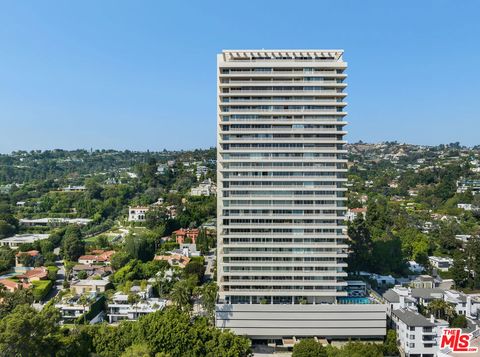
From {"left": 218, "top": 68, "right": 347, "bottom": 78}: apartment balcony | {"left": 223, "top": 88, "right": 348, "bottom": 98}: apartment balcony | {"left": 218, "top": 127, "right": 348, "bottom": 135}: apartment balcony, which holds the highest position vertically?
{"left": 218, "top": 68, "right": 347, "bottom": 78}: apartment balcony

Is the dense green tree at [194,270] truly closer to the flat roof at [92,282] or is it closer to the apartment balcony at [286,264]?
the flat roof at [92,282]

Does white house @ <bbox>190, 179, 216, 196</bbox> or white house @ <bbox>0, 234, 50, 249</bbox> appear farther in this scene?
white house @ <bbox>190, 179, 216, 196</bbox>

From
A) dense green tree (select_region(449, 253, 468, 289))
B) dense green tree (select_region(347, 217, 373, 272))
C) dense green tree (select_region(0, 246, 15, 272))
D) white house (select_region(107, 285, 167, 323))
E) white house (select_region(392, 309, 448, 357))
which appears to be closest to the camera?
white house (select_region(392, 309, 448, 357))

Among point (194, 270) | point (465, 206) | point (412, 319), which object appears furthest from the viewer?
point (465, 206)

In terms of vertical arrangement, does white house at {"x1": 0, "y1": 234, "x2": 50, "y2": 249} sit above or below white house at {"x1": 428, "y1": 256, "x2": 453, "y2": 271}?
above

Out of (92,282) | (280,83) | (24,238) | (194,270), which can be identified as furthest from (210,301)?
(24,238)

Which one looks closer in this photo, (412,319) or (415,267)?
(412,319)

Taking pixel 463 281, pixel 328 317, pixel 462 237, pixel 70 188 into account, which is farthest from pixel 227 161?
pixel 70 188

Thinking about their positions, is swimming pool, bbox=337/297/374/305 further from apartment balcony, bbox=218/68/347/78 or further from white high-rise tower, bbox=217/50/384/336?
apartment balcony, bbox=218/68/347/78

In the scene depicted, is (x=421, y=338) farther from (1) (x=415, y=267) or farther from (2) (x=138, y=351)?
(1) (x=415, y=267)

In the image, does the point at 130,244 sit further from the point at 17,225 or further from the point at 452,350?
the point at 452,350

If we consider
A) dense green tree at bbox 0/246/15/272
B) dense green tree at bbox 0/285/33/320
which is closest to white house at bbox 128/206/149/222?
dense green tree at bbox 0/246/15/272

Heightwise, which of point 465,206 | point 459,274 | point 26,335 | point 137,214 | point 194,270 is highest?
point 465,206
